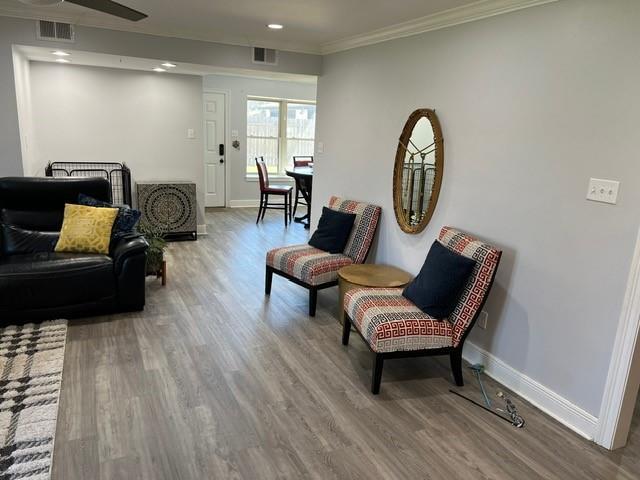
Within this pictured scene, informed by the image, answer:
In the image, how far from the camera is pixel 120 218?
3873 millimetres

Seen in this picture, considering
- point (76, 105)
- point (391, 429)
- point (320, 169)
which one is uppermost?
point (76, 105)

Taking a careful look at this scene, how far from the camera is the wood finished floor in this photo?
2150 mm

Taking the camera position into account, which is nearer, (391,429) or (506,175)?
(391,429)

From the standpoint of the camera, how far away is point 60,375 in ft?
8.98

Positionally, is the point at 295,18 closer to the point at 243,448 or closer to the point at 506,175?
the point at 506,175

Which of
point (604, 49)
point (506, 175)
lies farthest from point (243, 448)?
point (604, 49)

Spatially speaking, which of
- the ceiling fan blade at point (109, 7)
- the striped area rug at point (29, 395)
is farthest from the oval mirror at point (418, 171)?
the striped area rug at point (29, 395)

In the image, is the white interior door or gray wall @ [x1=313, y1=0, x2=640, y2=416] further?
the white interior door

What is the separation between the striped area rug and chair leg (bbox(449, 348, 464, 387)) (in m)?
2.15

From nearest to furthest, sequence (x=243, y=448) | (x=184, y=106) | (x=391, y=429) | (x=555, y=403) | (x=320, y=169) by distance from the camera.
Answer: (x=243, y=448), (x=391, y=429), (x=555, y=403), (x=320, y=169), (x=184, y=106)

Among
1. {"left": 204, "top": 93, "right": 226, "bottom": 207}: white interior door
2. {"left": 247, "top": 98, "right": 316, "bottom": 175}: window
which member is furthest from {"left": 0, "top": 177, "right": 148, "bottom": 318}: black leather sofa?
{"left": 247, "top": 98, "right": 316, "bottom": 175}: window

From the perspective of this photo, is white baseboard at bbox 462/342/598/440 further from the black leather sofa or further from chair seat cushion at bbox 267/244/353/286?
the black leather sofa

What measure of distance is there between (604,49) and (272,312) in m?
2.81

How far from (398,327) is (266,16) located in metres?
2.50
